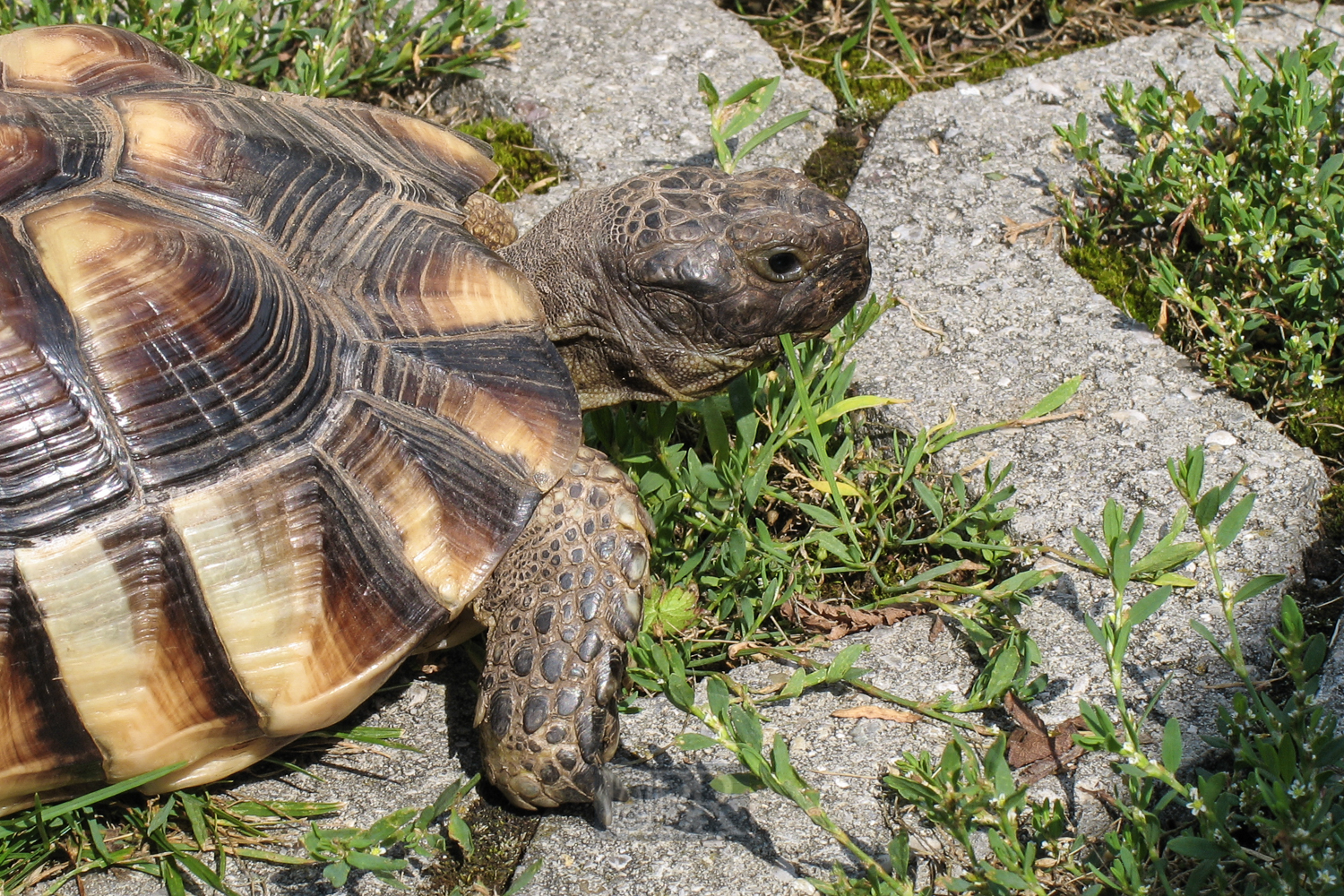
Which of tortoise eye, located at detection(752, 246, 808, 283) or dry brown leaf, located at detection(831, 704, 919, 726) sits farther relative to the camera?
tortoise eye, located at detection(752, 246, 808, 283)

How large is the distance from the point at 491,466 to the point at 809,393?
868 mm

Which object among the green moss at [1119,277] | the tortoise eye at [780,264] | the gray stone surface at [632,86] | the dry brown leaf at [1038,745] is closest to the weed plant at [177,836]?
the dry brown leaf at [1038,745]

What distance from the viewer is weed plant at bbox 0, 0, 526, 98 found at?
3.34m

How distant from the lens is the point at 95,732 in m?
1.93

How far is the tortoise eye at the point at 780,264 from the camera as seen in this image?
239cm

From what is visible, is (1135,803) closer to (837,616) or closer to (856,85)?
(837,616)

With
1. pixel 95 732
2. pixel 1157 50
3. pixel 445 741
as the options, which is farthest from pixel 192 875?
pixel 1157 50

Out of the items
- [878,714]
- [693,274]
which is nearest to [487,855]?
[878,714]

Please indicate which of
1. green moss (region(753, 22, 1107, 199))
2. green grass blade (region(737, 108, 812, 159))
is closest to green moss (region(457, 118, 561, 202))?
green grass blade (region(737, 108, 812, 159))

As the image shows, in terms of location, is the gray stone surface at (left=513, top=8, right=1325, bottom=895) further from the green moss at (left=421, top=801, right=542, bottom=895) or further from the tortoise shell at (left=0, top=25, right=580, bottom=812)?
the tortoise shell at (left=0, top=25, right=580, bottom=812)

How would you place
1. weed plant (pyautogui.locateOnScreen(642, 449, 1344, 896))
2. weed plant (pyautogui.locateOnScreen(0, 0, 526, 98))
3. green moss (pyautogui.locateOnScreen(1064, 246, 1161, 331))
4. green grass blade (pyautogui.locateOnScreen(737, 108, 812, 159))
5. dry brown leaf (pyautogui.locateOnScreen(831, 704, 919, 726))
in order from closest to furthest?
1. weed plant (pyautogui.locateOnScreen(642, 449, 1344, 896))
2. dry brown leaf (pyautogui.locateOnScreen(831, 704, 919, 726))
3. green moss (pyautogui.locateOnScreen(1064, 246, 1161, 331))
4. green grass blade (pyautogui.locateOnScreen(737, 108, 812, 159))
5. weed plant (pyautogui.locateOnScreen(0, 0, 526, 98))

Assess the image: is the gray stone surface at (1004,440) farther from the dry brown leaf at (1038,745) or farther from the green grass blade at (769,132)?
the green grass blade at (769,132)

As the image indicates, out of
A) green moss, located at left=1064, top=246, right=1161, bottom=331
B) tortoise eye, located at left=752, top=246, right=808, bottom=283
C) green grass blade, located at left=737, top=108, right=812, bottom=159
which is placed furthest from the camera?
green grass blade, located at left=737, top=108, right=812, bottom=159

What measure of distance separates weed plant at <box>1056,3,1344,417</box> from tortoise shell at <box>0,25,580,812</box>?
1.53 meters
